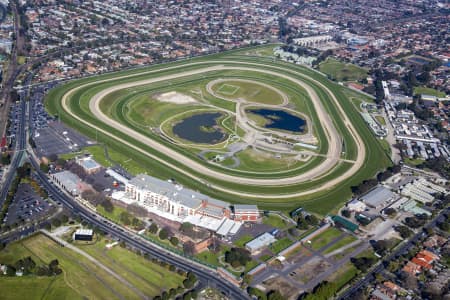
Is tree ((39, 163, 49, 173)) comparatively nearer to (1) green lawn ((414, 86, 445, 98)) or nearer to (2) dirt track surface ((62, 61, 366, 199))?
(2) dirt track surface ((62, 61, 366, 199))

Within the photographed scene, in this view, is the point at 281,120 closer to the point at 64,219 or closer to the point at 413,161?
the point at 413,161

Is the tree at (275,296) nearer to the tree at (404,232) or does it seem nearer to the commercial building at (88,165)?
the tree at (404,232)

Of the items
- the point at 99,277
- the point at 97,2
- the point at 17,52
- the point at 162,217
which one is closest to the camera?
the point at 99,277

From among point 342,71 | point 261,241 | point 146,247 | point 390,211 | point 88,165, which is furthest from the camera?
point 342,71

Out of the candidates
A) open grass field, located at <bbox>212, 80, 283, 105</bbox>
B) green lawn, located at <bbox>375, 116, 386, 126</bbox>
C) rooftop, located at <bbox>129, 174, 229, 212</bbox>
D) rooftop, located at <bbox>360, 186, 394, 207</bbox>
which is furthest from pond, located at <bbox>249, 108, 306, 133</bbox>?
rooftop, located at <bbox>129, 174, 229, 212</bbox>

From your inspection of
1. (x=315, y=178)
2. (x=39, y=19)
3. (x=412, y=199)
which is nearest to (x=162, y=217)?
(x=315, y=178)

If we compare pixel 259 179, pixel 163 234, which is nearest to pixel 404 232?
pixel 259 179

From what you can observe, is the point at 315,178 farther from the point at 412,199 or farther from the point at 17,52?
the point at 17,52
